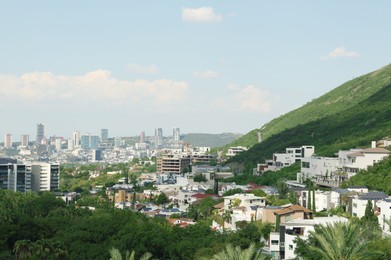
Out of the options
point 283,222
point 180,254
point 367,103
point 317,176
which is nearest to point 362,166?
point 317,176

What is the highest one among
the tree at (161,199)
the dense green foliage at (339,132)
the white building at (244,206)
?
the dense green foliage at (339,132)

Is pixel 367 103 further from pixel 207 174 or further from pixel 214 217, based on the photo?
pixel 214 217

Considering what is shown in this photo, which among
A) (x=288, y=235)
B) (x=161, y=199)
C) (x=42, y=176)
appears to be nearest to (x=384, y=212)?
(x=288, y=235)

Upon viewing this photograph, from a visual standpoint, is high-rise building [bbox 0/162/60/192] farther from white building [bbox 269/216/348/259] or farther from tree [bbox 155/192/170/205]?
white building [bbox 269/216/348/259]

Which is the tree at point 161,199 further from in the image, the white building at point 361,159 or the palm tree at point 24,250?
the palm tree at point 24,250

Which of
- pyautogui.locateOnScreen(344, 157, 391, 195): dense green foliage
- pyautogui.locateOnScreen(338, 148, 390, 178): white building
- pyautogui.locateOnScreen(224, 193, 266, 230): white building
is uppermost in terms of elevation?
pyautogui.locateOnScreen(338, 148, 390, 178): white building

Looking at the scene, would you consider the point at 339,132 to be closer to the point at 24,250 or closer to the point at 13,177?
the point at 13,177

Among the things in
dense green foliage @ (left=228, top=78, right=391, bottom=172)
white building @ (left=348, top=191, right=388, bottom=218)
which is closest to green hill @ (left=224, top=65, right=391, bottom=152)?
dense green foliage @ (left=228, top=78, right=391, bottom=172)

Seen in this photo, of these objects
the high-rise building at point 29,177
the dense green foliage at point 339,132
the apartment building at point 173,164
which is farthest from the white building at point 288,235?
the apartment building at point 173,164
